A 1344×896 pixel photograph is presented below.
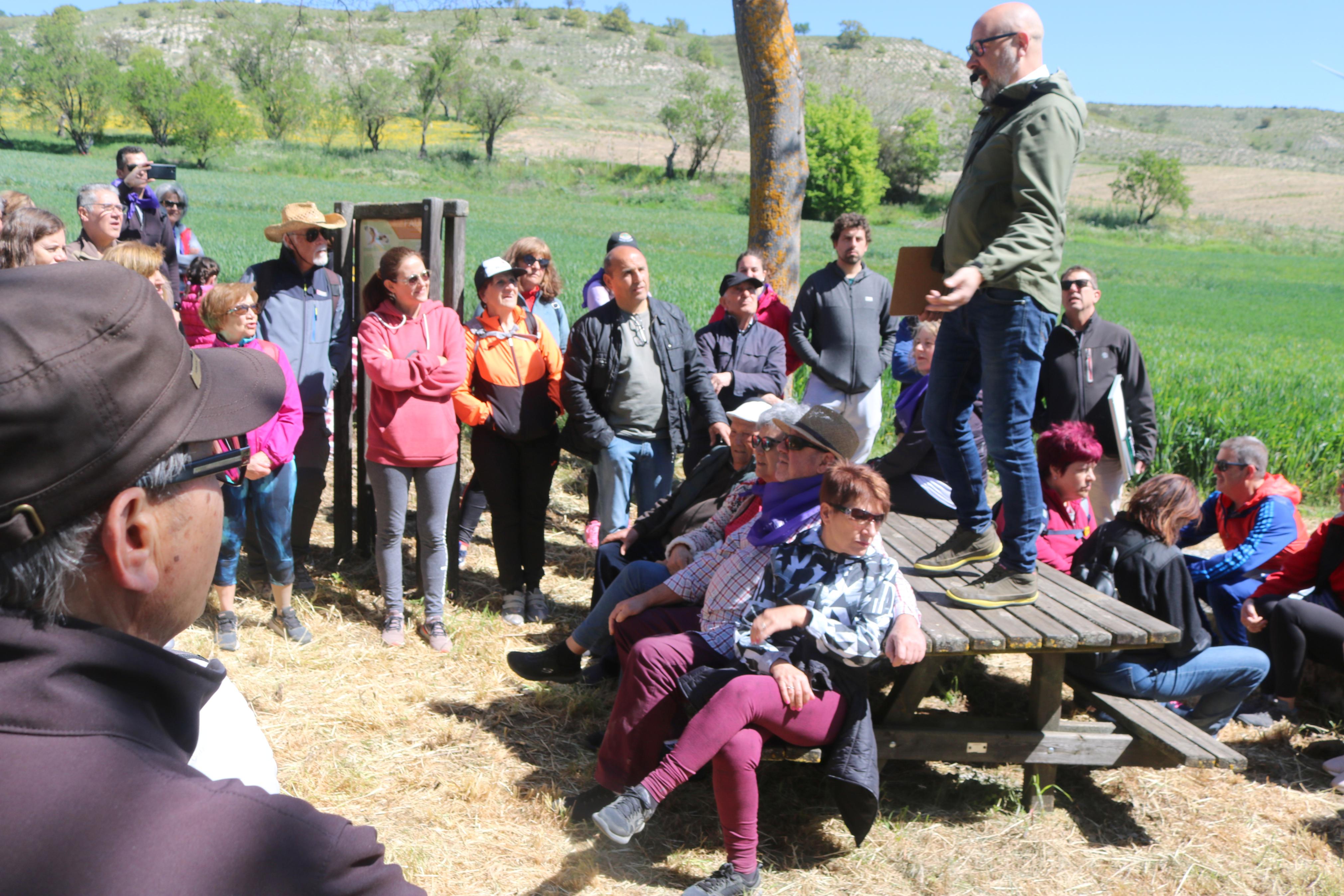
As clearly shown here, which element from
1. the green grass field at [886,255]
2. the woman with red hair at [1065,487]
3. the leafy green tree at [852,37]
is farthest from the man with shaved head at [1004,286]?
the leafy green tree at [852,37]

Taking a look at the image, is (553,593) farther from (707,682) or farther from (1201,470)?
(1201,470)

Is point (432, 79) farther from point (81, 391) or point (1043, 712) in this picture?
point (81, 391)

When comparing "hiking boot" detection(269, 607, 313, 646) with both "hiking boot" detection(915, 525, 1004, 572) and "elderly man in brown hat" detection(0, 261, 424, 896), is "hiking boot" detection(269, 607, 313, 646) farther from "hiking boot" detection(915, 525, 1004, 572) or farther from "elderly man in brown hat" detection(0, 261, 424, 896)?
"elderly man in brown hat" detection(0, 261, 424, 896)

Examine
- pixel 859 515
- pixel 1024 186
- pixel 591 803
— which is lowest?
pixel 591 803

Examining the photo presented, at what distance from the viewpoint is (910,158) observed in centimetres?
7212

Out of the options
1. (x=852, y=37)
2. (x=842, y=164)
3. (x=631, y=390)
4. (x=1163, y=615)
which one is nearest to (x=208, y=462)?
(x=1163, y=615)

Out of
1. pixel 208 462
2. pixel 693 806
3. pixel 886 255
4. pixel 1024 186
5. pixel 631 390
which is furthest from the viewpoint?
pixel 886 255

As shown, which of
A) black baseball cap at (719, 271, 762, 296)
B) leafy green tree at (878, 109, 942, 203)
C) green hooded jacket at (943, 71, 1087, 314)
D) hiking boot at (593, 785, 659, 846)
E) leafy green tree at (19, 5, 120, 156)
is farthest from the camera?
leafy green tree at (878, 109, 942, 203)

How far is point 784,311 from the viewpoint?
282 inches

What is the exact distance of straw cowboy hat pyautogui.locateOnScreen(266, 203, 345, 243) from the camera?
543 centimetres

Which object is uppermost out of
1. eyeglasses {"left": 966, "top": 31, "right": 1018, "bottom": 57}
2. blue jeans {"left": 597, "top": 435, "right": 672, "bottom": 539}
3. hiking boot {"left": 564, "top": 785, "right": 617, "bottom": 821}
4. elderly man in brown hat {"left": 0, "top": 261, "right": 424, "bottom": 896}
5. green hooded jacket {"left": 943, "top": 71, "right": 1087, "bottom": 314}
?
eyeglasses {"left": 966, "top": 31, "right": 1018, "bottom": 57}

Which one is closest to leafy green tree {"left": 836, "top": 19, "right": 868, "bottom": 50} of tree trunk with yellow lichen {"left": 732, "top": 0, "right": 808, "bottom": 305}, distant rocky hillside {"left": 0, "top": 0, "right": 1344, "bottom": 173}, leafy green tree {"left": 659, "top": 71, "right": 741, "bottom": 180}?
distant rocky hillside {"left": 0, "top": 0, "right": 1344, "bottom": 173}

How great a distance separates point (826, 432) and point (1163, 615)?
1.66 metres

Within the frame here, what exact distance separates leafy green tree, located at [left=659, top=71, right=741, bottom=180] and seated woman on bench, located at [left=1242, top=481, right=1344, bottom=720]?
65465 mm
